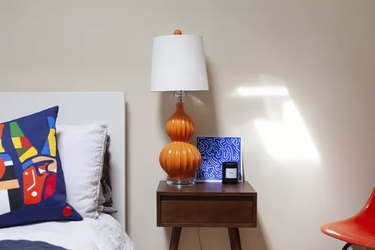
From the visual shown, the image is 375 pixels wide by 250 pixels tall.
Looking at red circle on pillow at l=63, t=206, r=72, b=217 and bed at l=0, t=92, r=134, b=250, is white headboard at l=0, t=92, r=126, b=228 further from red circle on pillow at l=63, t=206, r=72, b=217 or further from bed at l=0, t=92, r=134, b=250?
red circle on pillow at l=63, t=206, r=72, b=217

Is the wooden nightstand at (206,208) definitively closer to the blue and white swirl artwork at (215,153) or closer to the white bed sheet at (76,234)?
the white bed sheet at (76,234)

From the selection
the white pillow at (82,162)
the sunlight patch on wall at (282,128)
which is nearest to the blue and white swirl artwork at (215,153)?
the sunlight patch on wall at (282,128)

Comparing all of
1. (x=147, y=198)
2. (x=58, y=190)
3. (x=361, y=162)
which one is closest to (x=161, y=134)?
(x=147, y=198)

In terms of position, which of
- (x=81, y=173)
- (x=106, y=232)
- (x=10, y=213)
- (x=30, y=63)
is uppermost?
(x=30, y=63)

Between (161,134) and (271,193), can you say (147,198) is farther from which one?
(271,193)

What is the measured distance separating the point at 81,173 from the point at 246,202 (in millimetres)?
718

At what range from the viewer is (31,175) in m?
1.71

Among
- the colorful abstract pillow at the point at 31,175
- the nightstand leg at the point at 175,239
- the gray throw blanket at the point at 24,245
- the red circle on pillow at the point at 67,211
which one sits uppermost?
the colorful abstract pillow at the point at 31,175

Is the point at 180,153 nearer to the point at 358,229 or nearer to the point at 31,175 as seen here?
the point at 31,175

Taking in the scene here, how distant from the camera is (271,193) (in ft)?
7.52

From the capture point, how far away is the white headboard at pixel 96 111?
7.28 feet

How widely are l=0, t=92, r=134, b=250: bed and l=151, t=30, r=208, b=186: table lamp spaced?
1.00 feet

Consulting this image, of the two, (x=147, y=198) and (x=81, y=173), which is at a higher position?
(x=81, y=173)

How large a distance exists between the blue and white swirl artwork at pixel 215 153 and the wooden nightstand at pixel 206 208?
1.11 feet
